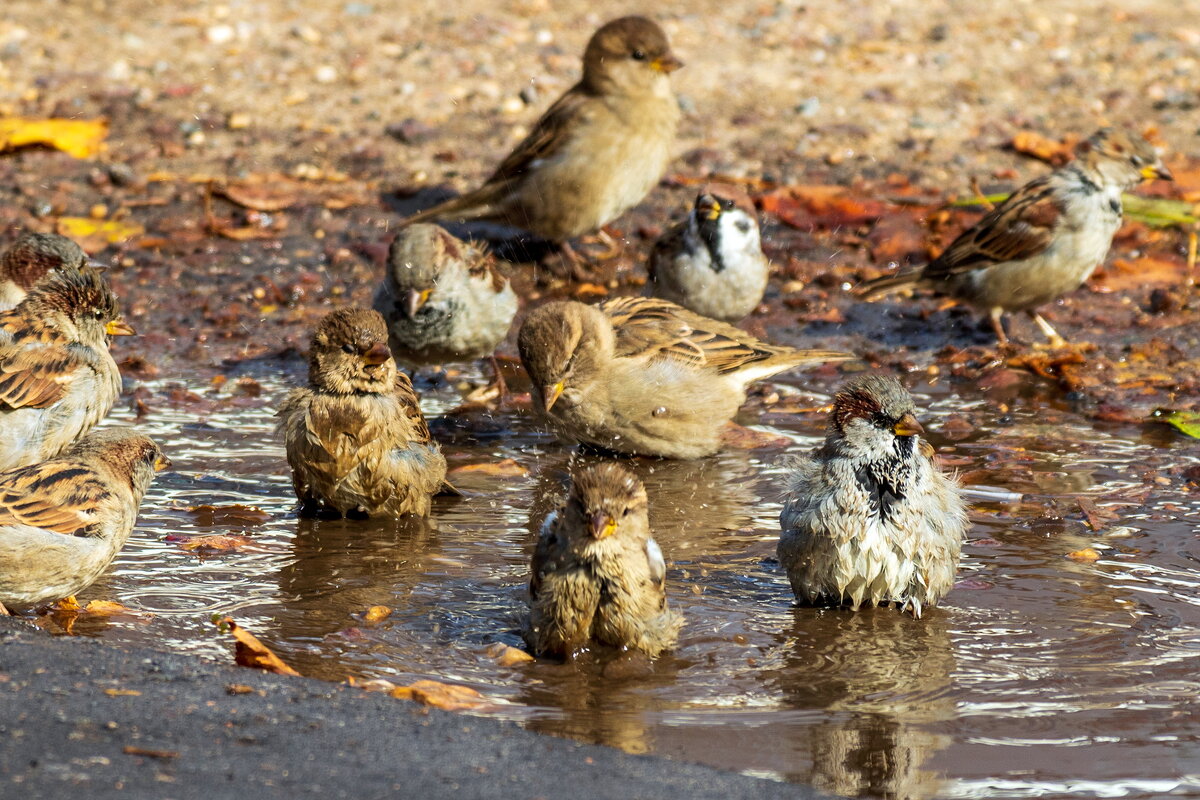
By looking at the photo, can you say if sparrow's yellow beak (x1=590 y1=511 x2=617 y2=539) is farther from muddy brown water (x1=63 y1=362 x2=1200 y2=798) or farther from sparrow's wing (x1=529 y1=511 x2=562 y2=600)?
muddy brown water (x1=63 y1=362 x2=1200 y2=798)

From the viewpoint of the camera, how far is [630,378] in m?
7.93

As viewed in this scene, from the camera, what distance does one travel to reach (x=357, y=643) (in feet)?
17.7

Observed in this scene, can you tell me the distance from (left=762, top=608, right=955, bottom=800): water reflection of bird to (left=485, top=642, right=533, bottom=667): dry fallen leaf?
80cm

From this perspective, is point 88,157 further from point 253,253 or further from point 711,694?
point 711,694

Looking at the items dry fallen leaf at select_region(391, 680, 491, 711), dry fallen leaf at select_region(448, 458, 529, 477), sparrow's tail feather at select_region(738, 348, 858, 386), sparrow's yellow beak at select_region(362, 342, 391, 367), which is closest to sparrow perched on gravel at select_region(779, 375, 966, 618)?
dry fallen leaf at select_region(391, 680, 491, 711)

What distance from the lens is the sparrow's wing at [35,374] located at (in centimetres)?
691

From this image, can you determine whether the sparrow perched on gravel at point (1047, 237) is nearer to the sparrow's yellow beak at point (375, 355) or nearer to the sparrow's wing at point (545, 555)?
the sparrow's yellow beak at point (375, 355)

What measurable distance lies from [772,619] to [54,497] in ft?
8.47

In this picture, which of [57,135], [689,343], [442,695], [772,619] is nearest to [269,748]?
[442,695]

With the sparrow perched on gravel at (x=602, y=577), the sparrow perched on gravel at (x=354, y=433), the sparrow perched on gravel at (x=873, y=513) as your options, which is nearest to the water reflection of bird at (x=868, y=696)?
the sparrow perched on gravel at (x=873, y=513)

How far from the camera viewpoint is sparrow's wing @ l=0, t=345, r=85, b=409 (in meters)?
6.91

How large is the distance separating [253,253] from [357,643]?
630 cm

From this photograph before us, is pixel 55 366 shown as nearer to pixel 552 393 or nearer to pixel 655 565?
pixel 552 393

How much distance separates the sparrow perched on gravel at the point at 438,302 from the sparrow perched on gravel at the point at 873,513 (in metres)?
3.68
